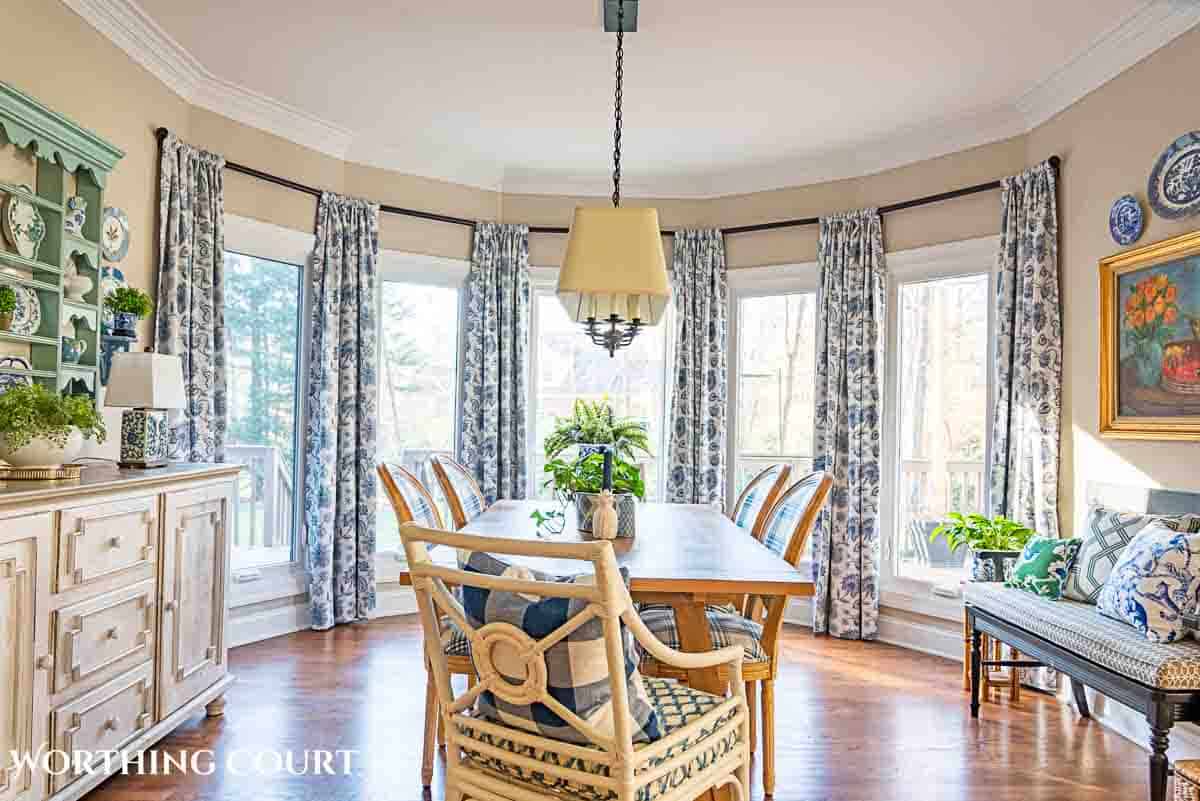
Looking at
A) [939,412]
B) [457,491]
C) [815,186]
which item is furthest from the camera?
[815,186]

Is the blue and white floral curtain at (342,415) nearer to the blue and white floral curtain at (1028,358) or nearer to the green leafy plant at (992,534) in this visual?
the green leafy plant at (992,534)

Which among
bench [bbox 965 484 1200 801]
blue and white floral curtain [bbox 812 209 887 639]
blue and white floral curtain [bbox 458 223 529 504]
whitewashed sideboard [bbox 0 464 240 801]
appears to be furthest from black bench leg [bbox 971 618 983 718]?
whitewashed sideboard [bbox 0 464 240 801]

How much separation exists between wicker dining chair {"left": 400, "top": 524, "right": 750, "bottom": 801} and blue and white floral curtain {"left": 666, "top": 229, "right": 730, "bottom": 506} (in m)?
3.74

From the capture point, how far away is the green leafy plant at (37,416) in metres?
2.50

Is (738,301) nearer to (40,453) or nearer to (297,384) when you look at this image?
Result: (297,384)

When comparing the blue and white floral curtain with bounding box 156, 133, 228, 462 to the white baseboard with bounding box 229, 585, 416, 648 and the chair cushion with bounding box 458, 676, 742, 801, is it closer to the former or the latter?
the white baseboard with bounding box 229, 585, 416, 648

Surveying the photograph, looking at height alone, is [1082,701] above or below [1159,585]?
below

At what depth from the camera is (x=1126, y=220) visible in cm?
359

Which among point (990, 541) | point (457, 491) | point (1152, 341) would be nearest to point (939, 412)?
point (990, 541)

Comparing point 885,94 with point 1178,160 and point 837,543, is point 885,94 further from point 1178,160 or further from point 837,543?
point 837,543

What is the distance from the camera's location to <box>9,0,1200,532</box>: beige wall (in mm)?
3340

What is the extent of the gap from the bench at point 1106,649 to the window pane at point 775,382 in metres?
1.99

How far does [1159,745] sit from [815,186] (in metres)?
3.84

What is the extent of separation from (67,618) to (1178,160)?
14.0 ft
